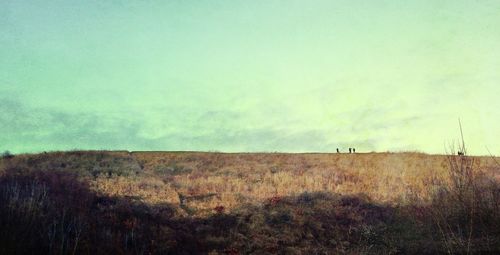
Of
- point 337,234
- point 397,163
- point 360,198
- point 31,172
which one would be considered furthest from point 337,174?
point 31,172

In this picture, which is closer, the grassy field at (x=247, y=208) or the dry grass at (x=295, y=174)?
the grassy field at (x=247, y=208)

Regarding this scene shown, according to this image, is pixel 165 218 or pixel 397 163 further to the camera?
pixel 397 163

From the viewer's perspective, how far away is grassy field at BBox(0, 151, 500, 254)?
11.7 metres

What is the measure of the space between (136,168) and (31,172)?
11.2m

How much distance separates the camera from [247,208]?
66.4 feet

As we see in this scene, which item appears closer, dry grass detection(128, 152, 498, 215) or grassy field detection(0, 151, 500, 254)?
grassy field detection(0, 151, 500, 254)

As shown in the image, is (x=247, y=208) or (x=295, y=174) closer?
(x=247, y=208)

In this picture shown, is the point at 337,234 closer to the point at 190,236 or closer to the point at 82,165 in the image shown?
the point at 190,236

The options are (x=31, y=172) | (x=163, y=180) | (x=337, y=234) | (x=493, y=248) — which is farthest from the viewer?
(x=163, y=180)

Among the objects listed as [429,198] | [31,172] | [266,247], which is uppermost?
[31,172]

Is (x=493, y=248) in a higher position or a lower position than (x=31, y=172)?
lower

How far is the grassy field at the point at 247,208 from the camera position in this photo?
38.2 feet

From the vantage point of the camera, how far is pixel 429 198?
21.3 m

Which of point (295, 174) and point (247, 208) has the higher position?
point (295, 174)
